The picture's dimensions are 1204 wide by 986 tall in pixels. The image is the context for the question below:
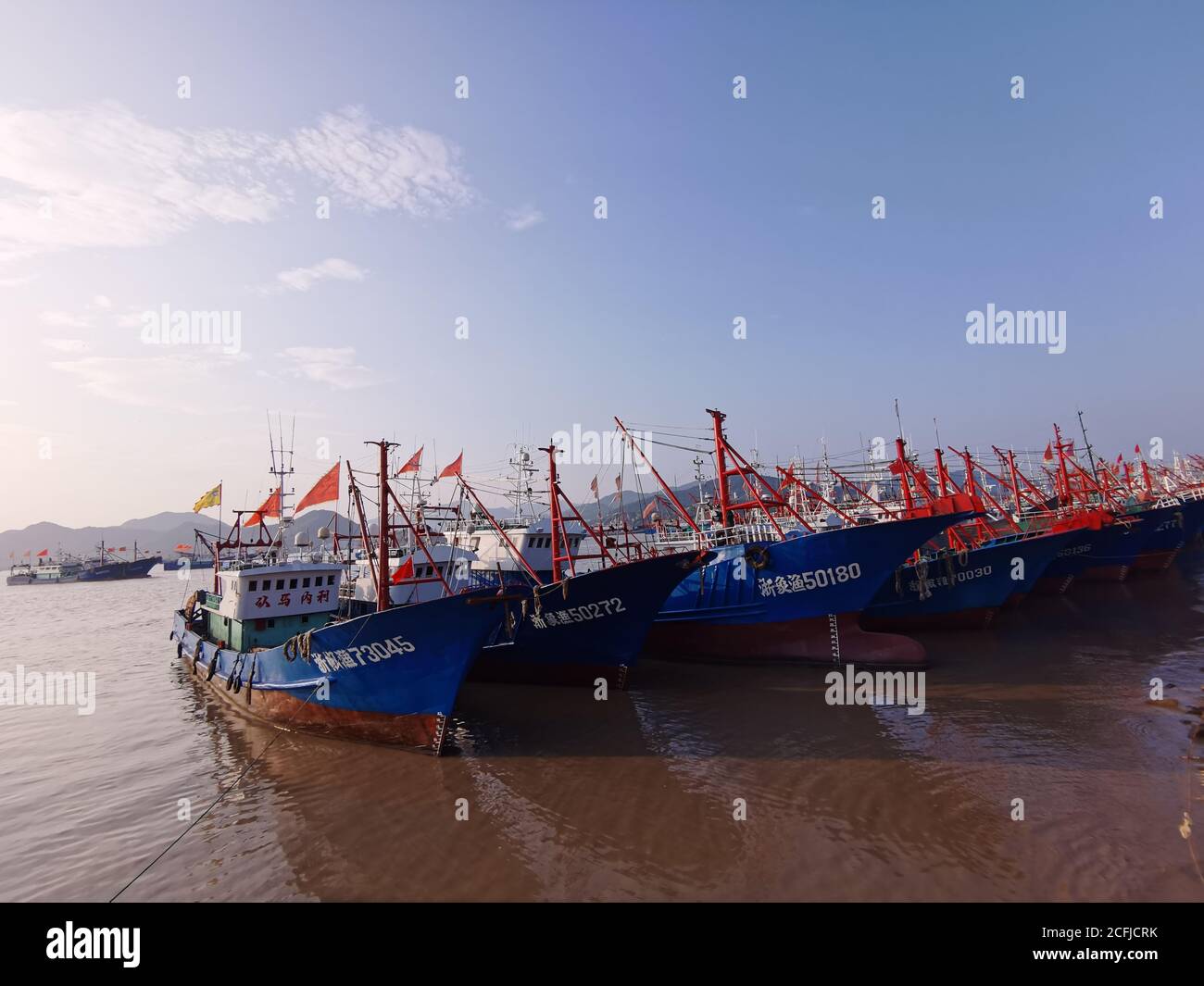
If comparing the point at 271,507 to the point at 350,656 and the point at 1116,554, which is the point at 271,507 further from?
the point at 1116,554

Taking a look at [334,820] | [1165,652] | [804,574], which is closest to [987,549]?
[1165,652]

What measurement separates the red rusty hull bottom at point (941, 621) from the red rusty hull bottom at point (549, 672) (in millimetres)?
12016

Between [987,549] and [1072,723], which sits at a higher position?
[987,549]

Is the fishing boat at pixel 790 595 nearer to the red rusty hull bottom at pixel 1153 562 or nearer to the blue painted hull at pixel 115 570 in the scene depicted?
the red rusty hull bottom at pixel 1153 562

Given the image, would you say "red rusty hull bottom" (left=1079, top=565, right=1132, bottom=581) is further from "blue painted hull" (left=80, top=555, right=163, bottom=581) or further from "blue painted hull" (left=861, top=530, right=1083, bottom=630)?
"blue painted hull" (left=80, top=555, right=163, bottom=581)

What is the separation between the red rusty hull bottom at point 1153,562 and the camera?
36938mm

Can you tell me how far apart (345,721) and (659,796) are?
8113 mm

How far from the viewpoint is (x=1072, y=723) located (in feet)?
42.9

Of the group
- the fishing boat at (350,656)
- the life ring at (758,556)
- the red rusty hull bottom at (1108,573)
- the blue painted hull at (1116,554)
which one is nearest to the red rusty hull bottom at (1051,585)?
the blue painted hull at (1116,554)

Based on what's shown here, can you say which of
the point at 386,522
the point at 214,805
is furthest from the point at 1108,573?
the point at 214,805

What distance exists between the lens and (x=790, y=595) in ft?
64.0

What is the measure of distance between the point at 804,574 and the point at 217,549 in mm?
22573

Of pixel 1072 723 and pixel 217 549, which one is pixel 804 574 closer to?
pixel 1072 723

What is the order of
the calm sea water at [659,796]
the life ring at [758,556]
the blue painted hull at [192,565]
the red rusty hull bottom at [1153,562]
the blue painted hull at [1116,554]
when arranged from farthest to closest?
the blue painted hull at [192,565] → the red rusty hull bottom at [1153,562] → the blue painted hull at [1116,554] → the life ring at [758,556] → the calm sea water at [659,796]
